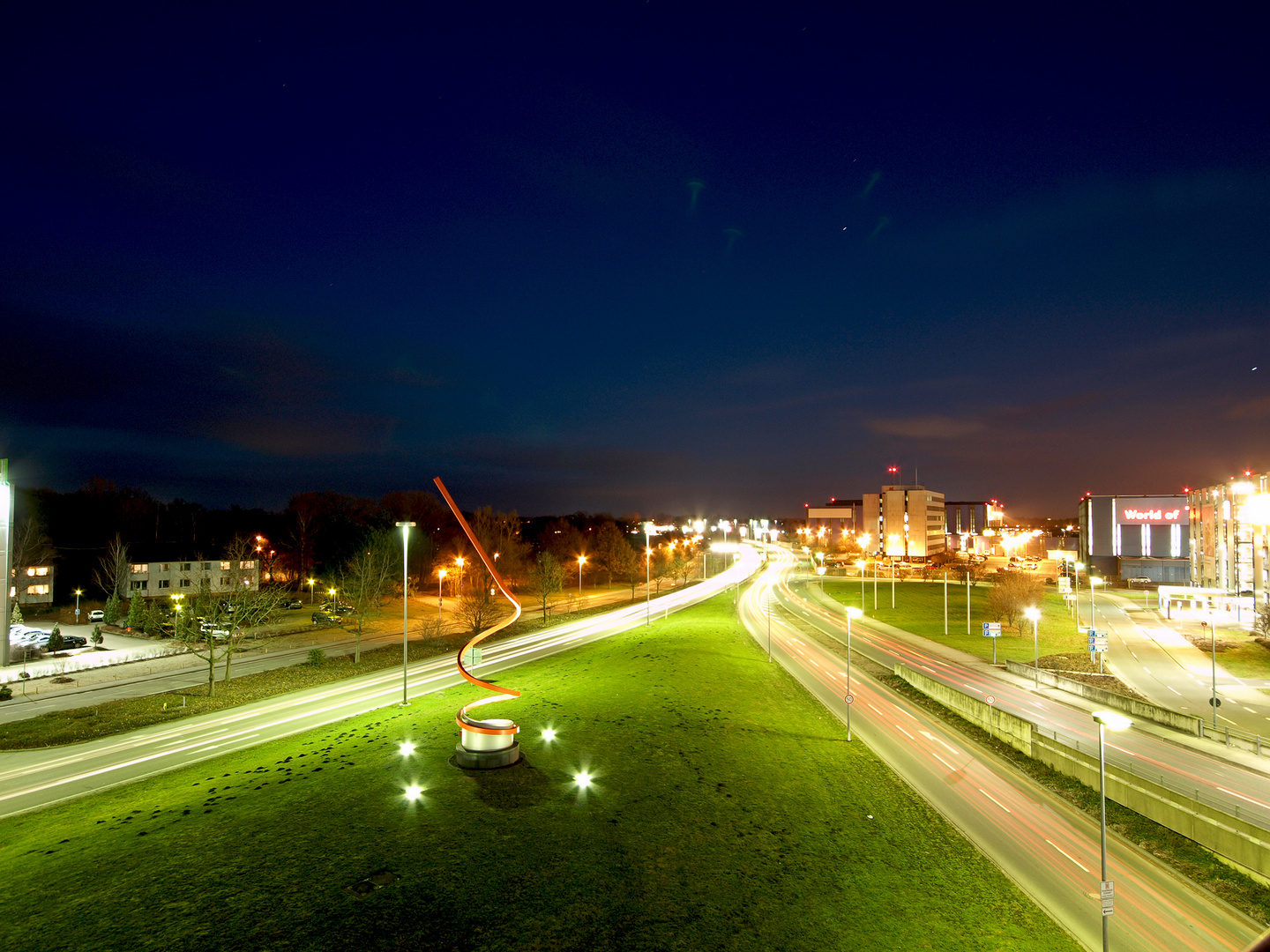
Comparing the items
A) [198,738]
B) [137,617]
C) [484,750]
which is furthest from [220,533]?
[484,750]

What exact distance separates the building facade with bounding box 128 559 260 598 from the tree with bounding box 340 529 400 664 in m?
13.0

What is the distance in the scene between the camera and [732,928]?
15773mm

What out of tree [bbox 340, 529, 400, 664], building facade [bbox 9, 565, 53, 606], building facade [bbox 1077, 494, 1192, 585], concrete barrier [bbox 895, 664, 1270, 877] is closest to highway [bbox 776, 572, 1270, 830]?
concrete barrier [bbox 895, 664, 1270, 877]

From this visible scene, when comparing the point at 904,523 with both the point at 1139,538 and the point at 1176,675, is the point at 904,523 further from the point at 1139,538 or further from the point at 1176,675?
the point at 1176,675

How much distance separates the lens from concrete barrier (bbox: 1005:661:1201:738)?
3180cm

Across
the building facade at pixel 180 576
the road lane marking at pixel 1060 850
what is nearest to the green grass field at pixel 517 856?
the road lane marking at pixel 1060 850

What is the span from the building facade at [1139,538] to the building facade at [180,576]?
132169mm

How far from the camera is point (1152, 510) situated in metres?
108

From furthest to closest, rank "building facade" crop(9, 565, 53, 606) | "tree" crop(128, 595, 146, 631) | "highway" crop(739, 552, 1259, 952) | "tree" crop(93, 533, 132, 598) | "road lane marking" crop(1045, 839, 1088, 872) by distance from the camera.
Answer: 1. "tree" crop(93, 533, 132, 598)
2. "building facade" crop(9, 565, 53, 606)
3. "tree" crop(128, 595, 146, 631)
4. "road lane marking" crop(1045, 839, 1088, 872)
5. "highway" crop(739, 552, 1259, 952)

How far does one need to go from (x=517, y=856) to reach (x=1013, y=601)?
6407cm

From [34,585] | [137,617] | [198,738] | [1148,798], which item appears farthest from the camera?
[34,585]

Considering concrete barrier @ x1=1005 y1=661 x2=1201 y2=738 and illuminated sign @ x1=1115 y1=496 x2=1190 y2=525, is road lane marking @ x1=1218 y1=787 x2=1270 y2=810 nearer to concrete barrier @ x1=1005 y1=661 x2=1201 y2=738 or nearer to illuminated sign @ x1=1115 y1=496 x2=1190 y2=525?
concrete barrier @ x1=1005 y1=661 x2=1201 y2=738

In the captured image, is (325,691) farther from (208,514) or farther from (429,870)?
(208,514)

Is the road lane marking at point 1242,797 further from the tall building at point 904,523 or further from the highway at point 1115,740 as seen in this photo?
the tall building at point 904,523
